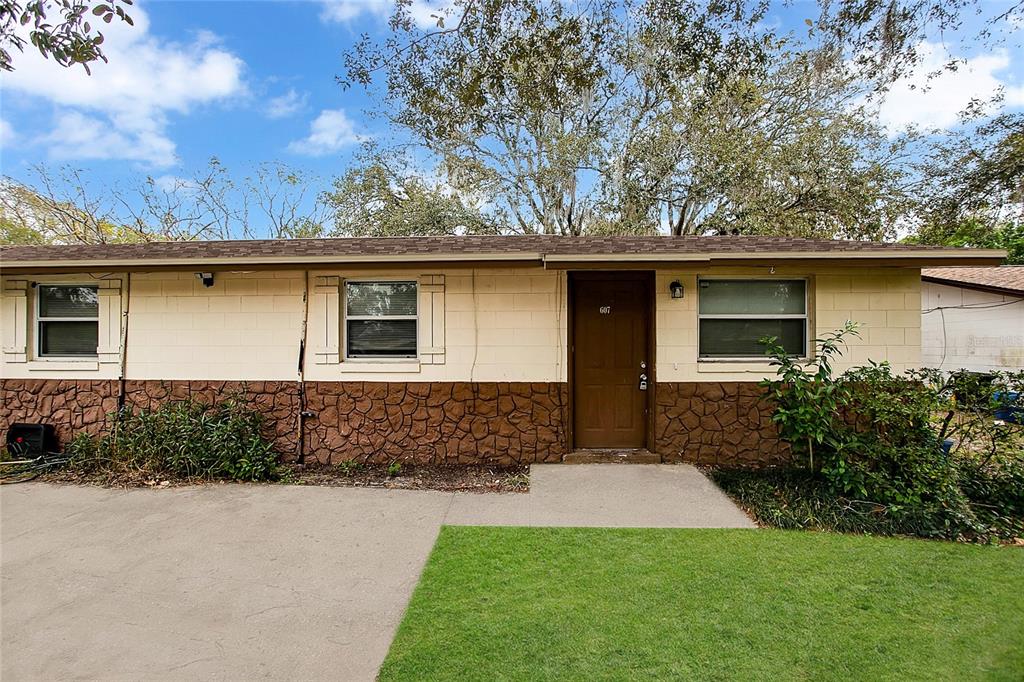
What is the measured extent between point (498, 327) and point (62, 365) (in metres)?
6.04

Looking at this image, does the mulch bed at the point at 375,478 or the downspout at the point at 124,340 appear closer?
the mulch bed at the point at 375,478

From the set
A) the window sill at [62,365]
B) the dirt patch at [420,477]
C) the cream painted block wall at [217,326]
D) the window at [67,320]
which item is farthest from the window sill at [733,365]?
the window at [67,320]

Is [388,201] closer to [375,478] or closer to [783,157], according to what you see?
[783,157]

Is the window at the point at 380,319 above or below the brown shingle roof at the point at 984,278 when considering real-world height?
below

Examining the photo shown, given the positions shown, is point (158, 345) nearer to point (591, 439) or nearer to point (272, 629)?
point (272, 629)

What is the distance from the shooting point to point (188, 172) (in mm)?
17078

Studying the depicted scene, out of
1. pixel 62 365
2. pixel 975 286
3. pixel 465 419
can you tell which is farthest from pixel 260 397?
pixel 975 286

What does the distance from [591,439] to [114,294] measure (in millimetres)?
6782

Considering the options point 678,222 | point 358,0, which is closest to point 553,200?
point 678,222

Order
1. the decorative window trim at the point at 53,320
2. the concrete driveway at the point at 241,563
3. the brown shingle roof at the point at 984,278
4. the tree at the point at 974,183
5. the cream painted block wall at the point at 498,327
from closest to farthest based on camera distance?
the concrete driveway at the point at 241,563 < the cream painted block wall at the point at 498,327 < the decorative window trim at the point at 53,320 < the tree at the point at 974,183 < the brown shingle roof at the point at 984,278

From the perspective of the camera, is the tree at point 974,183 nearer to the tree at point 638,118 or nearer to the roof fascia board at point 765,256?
the tree at point 638,118

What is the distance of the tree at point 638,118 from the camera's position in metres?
6.11

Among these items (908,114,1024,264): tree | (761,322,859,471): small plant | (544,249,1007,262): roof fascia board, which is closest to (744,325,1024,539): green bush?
(761,322,859,471): small plant

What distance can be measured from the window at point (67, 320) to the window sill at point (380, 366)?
362 centimetres
